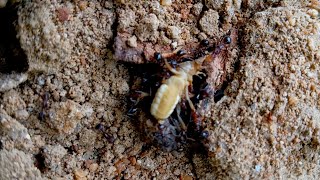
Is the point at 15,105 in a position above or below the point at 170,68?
below

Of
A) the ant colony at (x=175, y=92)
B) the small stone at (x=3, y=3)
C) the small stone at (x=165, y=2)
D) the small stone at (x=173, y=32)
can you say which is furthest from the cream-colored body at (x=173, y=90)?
the small stone at (x=3, y=3)

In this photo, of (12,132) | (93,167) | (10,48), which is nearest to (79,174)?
(93,167)

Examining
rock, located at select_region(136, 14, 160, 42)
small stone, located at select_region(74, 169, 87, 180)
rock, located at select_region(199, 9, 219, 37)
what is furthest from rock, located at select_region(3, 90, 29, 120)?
rock, located at select_region(199, 9, 219, 37)

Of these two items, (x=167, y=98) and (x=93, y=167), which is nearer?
(x=167, y=98)

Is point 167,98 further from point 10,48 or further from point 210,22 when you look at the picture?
point 10,48

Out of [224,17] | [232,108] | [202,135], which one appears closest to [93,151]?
[202,135]

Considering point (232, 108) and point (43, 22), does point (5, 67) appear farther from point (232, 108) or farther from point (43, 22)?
point (232, 108)
